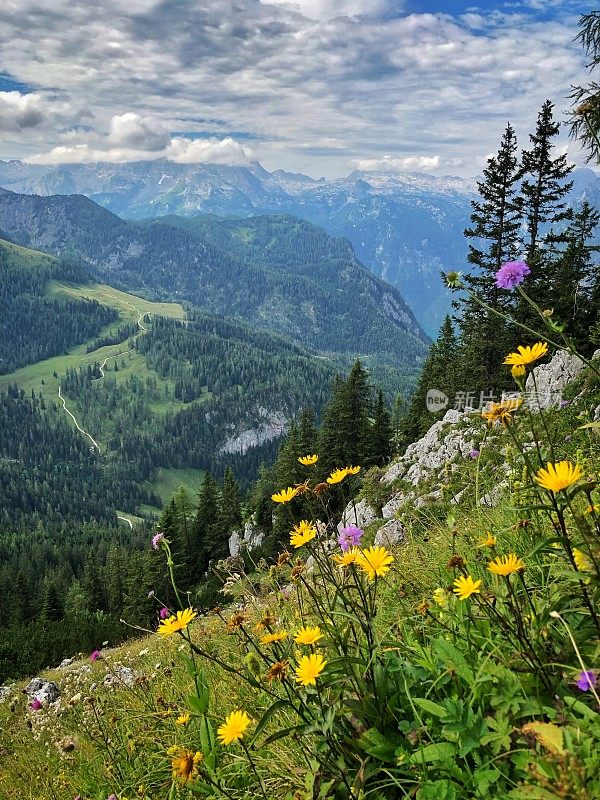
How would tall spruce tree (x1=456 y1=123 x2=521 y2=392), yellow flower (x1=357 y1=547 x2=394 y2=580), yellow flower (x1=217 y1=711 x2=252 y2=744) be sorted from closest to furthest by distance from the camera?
1. yellow flower (x1=217 y1=711 x2=252 y2=744)
2. yellow flower (x1=357 y1=547 x2=394 y2=580)
3. tall spruce tree (x1=456 y1=123 x2=521 y2=392)

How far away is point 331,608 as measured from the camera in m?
2.87

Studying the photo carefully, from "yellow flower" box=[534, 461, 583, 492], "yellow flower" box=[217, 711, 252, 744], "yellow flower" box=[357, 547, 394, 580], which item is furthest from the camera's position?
"yellow flower" box=[357, 547, 394, 580]

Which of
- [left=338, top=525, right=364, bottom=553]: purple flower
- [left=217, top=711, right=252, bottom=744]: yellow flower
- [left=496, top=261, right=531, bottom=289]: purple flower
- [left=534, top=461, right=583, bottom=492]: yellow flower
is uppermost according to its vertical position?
[left=496, top=261, right=531, bottom=289]: purple flower

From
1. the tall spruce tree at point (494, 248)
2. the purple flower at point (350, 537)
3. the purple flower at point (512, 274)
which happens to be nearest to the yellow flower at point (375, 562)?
the purple flower at point (350, 537)

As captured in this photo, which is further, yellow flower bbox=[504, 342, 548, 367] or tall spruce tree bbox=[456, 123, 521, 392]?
tall spruce tree bbox=[456, 123, 521, 392]

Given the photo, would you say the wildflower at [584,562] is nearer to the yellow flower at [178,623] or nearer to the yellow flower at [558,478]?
the yellow flower at [558,478]

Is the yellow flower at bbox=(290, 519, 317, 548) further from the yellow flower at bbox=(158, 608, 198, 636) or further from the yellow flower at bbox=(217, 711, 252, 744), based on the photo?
the yellow flower at bbox=(217, 711, 252, 744)

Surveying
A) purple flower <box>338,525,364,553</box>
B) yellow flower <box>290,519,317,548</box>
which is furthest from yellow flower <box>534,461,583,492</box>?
purple flower <box>338,525,364,553</box>

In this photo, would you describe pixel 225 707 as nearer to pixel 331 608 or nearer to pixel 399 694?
pixel 331 608

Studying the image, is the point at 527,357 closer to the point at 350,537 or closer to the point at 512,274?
the point at 512,274

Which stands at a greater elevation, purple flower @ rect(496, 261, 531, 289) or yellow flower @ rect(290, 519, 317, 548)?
purple flower @ rect(496, 261, 531, 289)

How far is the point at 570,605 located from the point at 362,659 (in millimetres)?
946

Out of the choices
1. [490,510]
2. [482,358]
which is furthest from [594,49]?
[482,358]

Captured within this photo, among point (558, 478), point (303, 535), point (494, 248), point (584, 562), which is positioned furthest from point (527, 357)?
point (494, 248)
